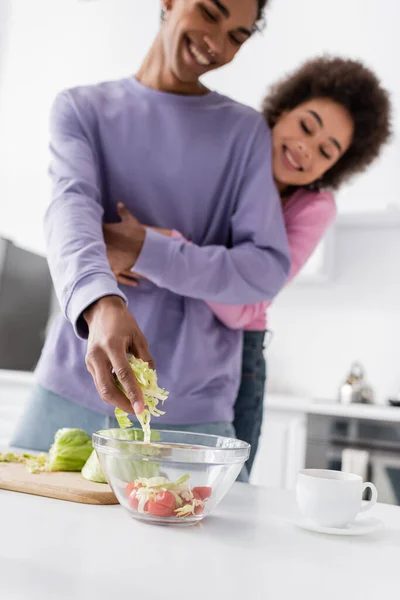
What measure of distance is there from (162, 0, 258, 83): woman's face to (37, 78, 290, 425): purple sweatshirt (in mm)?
58

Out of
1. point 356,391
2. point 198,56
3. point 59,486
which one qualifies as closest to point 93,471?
point 59,486

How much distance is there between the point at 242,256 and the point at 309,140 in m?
0.42

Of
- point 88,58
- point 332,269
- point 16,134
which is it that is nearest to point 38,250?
point 16,134

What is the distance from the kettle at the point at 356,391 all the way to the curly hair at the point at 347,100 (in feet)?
4.37

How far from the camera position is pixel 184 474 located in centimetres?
61

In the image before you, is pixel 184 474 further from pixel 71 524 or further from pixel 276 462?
pixel 276 462

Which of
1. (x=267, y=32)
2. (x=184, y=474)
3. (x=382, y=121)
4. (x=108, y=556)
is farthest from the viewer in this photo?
(x=267, y=32)

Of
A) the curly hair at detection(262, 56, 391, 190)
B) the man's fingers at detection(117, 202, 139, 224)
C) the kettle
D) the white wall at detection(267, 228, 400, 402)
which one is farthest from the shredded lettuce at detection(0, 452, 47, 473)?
the white wall at detection(267, 228, 400, 402)

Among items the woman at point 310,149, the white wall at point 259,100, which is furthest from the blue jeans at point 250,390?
the white wall at point 259,100

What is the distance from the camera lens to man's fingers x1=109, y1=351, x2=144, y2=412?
26.0 inches

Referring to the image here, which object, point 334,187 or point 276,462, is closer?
point 334,187

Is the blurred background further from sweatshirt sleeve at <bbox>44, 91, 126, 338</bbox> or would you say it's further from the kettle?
sweatshirt sleeve at <bbox>44, 91, 126, 338</bbox>

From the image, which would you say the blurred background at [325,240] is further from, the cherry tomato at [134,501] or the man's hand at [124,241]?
the cherry tomato at [134,501]

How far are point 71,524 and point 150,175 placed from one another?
69cm
